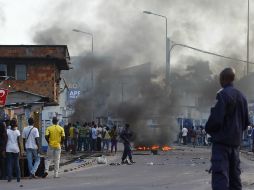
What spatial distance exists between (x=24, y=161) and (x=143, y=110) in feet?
97.0

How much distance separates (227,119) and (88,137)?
33.0 m

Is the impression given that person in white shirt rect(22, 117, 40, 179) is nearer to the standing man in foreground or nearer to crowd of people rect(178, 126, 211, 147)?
the standing man in foreground

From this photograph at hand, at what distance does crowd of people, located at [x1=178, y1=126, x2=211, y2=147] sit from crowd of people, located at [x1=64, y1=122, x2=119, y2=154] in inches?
538

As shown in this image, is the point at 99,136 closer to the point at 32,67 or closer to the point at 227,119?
the point at 32,67

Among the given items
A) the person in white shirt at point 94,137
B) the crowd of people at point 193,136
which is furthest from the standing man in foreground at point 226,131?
the crowd of people at point 193,136

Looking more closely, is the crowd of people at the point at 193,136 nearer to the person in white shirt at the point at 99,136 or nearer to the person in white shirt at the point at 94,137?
the person in white shirt at the point at 99,136

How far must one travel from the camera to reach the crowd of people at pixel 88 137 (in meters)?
39.4

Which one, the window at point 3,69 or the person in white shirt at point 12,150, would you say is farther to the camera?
the window at point 3,69

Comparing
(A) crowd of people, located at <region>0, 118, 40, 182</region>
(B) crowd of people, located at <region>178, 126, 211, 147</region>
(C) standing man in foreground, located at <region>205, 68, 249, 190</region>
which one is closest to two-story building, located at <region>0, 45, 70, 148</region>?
(B) crowd of people, located at <region>178, 126, 211, 147</region>

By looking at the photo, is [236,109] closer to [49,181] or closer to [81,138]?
[49,181]

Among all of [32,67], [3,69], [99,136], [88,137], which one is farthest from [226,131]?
[3,69]

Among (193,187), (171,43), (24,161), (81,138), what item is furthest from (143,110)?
(193,187)

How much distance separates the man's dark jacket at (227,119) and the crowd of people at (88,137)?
30.7 meters

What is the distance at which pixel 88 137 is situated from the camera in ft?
135
